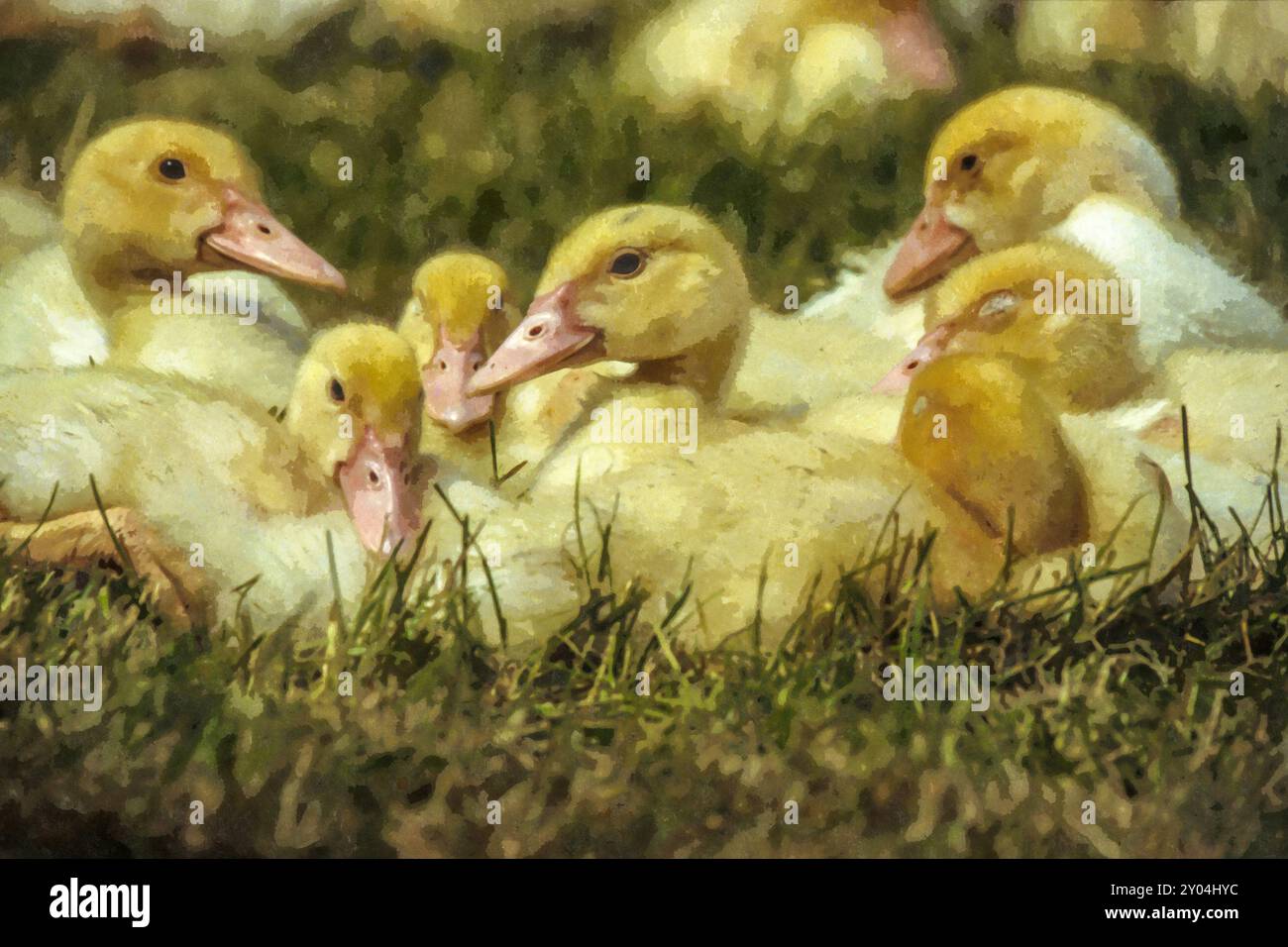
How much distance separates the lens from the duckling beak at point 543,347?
329cm

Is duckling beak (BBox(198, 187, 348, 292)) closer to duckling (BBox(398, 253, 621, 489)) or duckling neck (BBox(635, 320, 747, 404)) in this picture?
duckling (BBox(398, 253, 621, 489))

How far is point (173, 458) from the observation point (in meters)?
3.20

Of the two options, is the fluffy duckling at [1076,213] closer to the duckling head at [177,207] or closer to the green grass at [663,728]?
the green grass at [663,728]

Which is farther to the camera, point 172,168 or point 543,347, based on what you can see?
point 172,168

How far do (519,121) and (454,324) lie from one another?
0.40 metres

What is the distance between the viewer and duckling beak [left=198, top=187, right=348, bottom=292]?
344cm

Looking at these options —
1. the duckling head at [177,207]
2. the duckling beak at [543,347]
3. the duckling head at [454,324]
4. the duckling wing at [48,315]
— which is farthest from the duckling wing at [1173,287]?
the duckling wing at [48,315]

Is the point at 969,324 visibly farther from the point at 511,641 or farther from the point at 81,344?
the point at 81,344

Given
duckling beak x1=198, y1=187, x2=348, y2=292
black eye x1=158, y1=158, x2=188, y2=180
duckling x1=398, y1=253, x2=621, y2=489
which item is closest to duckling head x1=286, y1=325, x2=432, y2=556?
duckling x1=398, y1=253, x2=621, y2=489

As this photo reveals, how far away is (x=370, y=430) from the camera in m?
3.22

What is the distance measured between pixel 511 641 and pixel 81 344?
975mm

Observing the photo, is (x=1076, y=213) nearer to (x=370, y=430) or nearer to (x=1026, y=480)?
(x=1026, y=480)

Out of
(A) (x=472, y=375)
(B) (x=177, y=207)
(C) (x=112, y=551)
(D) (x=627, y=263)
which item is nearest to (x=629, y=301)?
(D) (x=627, y=263)
